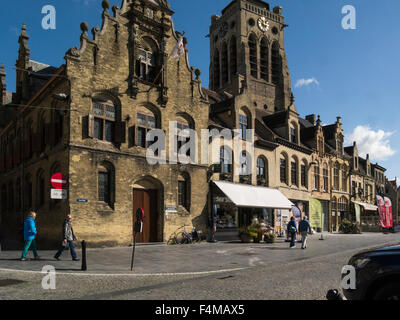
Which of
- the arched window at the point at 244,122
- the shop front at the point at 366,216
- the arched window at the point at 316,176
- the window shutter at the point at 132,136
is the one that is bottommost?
the shop front at the point at 366,216

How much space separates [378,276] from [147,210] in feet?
52.1

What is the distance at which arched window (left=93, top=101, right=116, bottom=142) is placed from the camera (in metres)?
18.0

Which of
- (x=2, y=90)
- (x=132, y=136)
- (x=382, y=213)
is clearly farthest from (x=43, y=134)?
(x=382, y=213)

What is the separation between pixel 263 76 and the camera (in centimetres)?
4725

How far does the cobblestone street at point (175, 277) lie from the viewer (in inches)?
299

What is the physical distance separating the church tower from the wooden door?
26.6m

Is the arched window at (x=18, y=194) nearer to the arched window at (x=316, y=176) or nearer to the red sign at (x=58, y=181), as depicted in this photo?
the red sign at (x=58, y=181)

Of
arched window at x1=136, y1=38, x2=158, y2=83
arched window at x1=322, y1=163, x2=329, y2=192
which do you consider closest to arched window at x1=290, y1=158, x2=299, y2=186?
arched window at x1=322, y1=163, x2=329, y2=192

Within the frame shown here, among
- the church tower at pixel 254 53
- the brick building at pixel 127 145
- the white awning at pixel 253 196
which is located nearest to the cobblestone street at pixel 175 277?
the brick building at pixel 127 145

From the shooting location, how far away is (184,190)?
71.1 ft

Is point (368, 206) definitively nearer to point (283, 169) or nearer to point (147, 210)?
point (283, 169)

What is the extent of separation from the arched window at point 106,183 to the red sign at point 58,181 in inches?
75.9

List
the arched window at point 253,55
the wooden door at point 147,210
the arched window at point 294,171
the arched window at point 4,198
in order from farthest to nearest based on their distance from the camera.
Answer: the arched window at point 253,55 < the arched window at point 294,171 < the arched window at point 4,198 < the wooden door at point 147,210

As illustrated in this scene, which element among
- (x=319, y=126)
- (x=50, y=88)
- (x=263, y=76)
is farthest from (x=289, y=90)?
(x=50, y=88)
